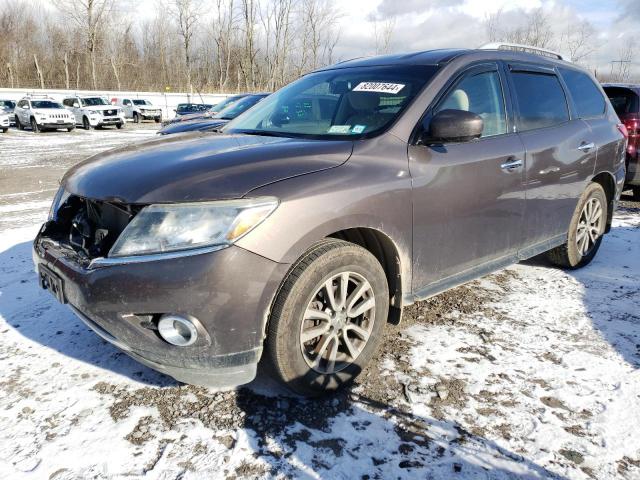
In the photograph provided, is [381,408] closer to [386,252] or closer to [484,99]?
[386,252]

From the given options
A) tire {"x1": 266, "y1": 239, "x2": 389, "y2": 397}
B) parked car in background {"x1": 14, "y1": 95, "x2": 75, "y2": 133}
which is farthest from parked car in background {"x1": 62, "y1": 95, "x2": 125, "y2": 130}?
tire {"x1": 266, "y1": 239, "x2": 389, "y2": 397}

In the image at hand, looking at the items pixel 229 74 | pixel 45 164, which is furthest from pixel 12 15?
pixel 45 164

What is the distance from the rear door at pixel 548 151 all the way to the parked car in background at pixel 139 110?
31318 mm

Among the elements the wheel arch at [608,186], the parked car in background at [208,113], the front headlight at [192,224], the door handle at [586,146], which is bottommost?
the wheel arch at [608,186]

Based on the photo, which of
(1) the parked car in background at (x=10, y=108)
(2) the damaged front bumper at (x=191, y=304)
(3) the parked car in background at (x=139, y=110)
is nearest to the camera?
(2) the damaged front bumper at (x=191, y=304)

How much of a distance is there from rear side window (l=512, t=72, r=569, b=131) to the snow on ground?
1.36 metres

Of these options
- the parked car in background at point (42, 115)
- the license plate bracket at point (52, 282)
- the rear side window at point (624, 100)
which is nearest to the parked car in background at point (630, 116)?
the rear side window at point (624, 100)

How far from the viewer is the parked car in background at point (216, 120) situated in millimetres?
8180

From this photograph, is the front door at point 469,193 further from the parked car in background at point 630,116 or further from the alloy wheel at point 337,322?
the parked car in background at point 630,116

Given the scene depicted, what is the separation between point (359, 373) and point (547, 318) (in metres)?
1.60

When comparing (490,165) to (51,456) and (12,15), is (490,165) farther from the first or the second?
(12,15)

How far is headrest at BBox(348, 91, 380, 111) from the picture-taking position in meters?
2.99

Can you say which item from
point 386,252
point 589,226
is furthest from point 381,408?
point 589,226

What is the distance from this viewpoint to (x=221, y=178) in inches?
86.8
